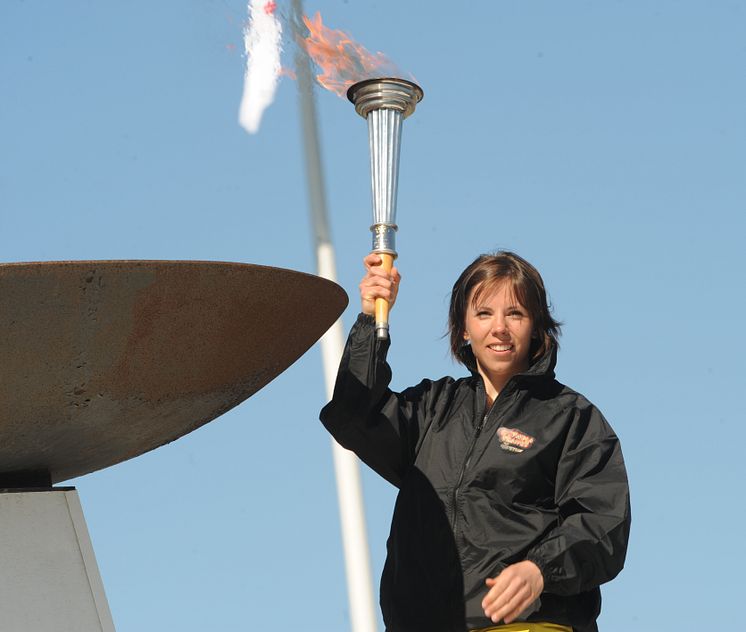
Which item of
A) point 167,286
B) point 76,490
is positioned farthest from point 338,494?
point 167,286

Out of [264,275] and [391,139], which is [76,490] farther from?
[391,139]

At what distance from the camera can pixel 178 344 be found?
4074mm

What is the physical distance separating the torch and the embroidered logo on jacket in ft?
1.37

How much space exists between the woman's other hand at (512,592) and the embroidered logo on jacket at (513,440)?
0.37m

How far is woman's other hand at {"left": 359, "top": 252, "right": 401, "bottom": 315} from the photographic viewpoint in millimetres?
4066

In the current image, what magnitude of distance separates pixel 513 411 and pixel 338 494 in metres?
3.28

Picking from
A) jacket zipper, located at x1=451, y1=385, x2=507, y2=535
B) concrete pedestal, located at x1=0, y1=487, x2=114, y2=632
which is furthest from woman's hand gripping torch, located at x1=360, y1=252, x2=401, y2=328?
concrete pedestal, located at x1=0, y1=487, x2=114, y2=632

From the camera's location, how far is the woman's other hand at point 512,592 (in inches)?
142

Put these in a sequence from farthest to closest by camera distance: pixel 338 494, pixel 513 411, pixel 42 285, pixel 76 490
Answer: pixel 338 494, pixel 76 490, pixel 513 411, pixel 42 285

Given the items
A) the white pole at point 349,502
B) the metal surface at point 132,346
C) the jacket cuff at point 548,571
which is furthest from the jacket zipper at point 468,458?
the white pole at point 349,502

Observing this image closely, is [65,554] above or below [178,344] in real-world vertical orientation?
below

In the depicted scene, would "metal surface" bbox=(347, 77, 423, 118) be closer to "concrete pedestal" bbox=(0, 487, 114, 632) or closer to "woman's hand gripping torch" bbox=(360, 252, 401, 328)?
"woman's hand gripping torch" bbox=(360, 252, 401, 328)

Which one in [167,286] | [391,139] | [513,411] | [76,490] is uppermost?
[391,139]

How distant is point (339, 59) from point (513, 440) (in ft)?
4.97
